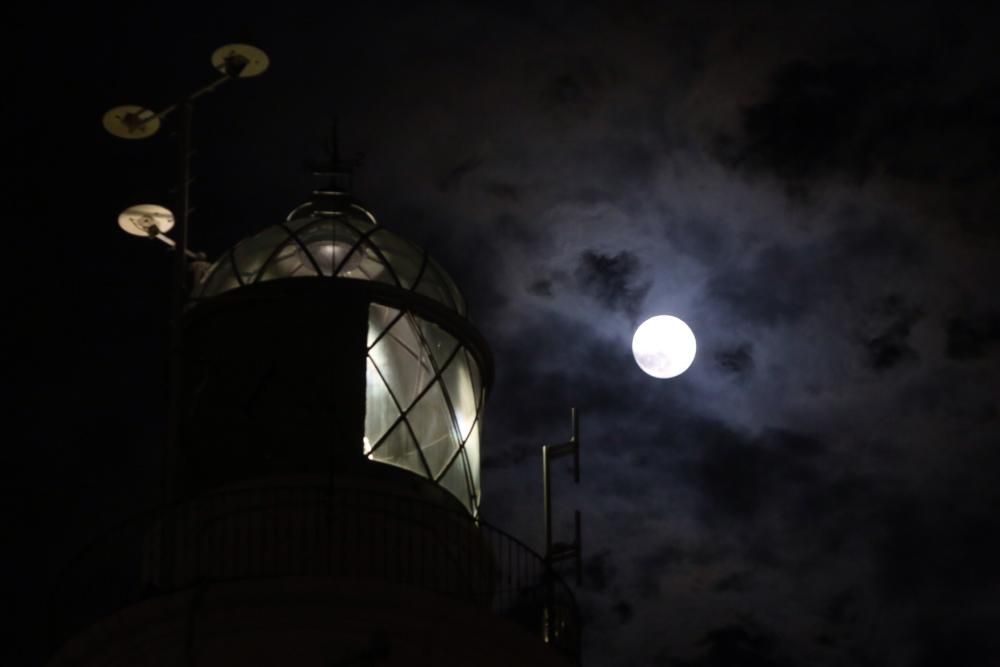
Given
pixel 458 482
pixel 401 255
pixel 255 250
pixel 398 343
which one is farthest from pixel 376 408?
pixel 255 250

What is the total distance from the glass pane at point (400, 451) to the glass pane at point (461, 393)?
90 centimetres

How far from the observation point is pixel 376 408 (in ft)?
71.9

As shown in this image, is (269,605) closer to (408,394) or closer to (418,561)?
(418,561)

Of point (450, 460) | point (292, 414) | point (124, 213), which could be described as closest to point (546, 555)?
point (450, 460)

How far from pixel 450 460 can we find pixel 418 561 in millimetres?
1537

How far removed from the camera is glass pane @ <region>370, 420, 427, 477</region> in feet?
71.2

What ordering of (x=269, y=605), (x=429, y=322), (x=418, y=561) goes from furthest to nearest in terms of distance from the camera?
1. (x=429, y=322)
2. (x=418, y=561)
3. (x=269, y=605)

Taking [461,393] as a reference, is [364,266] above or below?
above

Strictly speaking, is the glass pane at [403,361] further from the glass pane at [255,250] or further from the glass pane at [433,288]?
the glass pane at [255,250]

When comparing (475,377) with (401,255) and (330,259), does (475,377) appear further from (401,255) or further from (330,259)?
(330,259)

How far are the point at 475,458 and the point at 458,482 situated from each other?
665 mm

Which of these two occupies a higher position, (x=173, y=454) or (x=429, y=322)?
(x=429, y=322)

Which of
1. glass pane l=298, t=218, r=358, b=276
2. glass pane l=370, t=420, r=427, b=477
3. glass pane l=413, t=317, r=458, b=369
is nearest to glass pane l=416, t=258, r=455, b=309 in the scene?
glass pane l=413, t=317, r=458, b=369

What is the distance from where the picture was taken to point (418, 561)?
21.2 metres
